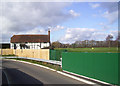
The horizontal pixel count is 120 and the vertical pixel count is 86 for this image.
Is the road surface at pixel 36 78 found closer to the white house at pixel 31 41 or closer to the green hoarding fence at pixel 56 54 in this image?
the green hoarding fence at pixel 56 54

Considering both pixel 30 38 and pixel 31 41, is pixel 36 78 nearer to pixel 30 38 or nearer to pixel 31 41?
pixel 31 41

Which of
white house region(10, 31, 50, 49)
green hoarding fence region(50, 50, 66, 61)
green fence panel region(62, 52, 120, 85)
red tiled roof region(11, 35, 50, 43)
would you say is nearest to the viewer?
green fence panel region(62, 52, 120, 85)

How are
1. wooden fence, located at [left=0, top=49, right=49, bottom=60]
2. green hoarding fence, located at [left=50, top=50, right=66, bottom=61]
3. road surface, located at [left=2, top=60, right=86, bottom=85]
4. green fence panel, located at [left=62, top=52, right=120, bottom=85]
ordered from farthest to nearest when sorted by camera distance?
1. wooden fence, located at [left=0, top=49, right=49, bottom=60]
2. green hoarding fence, located at [left=50, top=50, right=66, bottom=61]
3. road surface, located at [left=2, top=60, right=86, bottom=85]
4. green fence panel, located at [left=62, top=52, right=120, bottom=85]

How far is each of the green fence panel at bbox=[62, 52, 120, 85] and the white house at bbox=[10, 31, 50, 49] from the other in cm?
4776

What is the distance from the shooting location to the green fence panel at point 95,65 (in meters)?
8.48

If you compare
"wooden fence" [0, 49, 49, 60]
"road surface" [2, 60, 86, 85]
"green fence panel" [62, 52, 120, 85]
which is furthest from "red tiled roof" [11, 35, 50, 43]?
"green fence panel" [62, 52, 120, 85]

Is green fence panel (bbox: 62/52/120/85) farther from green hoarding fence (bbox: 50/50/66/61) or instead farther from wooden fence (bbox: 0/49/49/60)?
wooden fence (bbox: 0/49/49/60)

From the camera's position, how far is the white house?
61.1m

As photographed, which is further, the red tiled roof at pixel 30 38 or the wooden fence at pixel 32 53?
the red tiled roof at pixel 30 38

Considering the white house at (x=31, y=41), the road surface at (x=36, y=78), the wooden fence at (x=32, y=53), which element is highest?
the white house at (x=31, y=41)

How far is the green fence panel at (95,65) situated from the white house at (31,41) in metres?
47.8

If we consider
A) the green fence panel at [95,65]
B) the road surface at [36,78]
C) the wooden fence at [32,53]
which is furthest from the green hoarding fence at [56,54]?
the green fence panel at [95,65]

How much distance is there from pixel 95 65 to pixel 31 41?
54.4m

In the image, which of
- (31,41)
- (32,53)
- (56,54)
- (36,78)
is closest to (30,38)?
(31,41)
